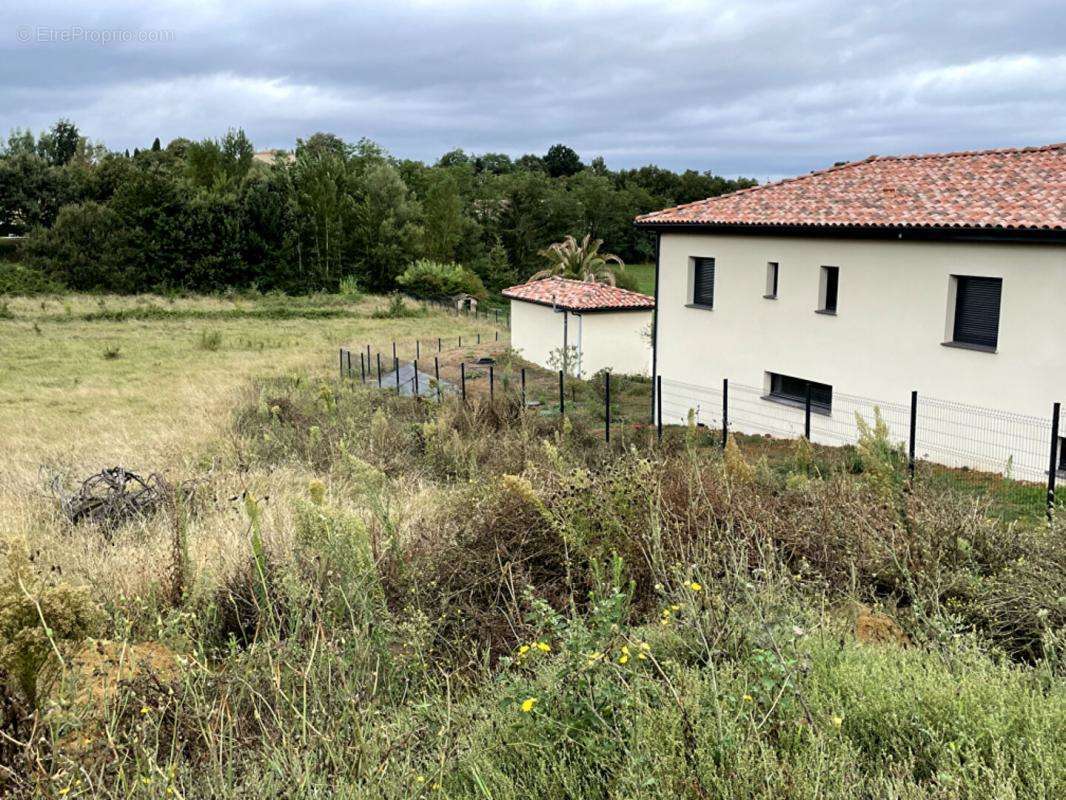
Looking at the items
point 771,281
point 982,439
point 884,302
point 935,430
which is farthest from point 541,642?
point 771,281

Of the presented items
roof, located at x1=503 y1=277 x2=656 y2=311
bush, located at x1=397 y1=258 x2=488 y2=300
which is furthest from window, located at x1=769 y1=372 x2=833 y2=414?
bush, located at x1=397 y1=258 x2=488 y2=300

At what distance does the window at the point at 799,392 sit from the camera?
59.0 ft

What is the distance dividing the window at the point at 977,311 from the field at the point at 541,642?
6.04m

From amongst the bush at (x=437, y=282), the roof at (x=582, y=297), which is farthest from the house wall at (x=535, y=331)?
the bush at (x=437, y=282)

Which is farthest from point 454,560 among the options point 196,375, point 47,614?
point 196,375

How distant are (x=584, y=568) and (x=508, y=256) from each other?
68.3 meters

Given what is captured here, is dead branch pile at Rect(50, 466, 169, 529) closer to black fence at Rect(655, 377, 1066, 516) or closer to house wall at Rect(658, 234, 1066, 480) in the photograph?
black fence at Rect(655, 377, 1066, 516)

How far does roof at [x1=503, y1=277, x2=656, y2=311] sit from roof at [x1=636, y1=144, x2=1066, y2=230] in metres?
7.10

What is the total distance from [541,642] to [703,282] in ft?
58.6

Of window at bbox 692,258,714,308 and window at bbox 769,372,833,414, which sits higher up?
window at bbox 692,258,714,308

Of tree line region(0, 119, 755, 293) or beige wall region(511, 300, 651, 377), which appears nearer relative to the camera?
beige wall region(511, 300, 651, 377)

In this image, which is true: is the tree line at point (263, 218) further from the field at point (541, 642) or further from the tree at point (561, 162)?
the field at point (541, 642)

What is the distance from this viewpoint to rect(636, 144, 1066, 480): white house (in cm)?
1441

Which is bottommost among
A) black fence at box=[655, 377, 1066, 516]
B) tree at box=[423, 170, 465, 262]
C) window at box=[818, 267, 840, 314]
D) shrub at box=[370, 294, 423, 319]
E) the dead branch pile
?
shrub at box=[370, 294, 423, 319]
